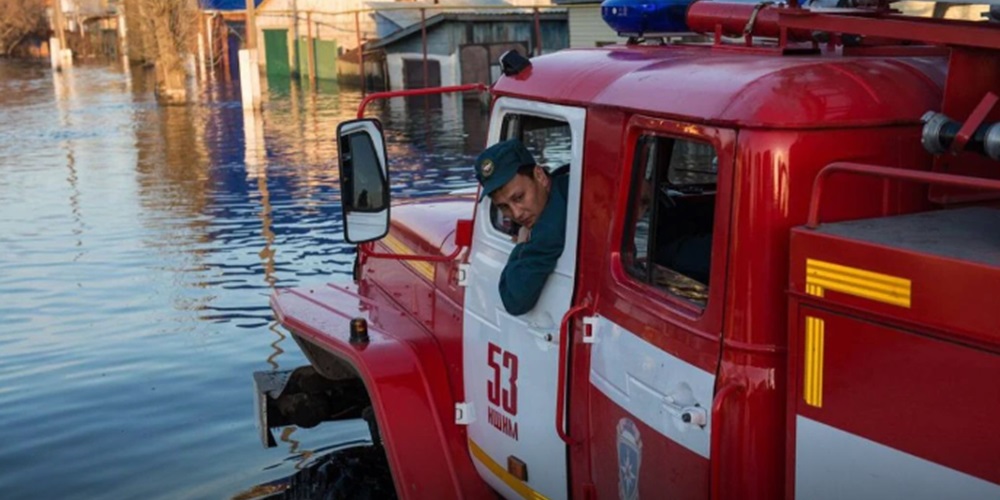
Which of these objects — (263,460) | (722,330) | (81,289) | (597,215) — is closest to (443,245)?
(597,215)

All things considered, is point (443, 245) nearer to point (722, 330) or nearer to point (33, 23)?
point (722, 330)

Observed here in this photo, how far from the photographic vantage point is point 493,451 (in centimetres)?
427

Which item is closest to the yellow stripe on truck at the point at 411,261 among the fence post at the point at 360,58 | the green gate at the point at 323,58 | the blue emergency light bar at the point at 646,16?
the blue emergency light bar at the point at 646,16

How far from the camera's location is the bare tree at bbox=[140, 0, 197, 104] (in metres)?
38.7

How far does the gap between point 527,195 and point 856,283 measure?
1.40 metres

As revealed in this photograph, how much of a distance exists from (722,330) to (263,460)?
212 inches

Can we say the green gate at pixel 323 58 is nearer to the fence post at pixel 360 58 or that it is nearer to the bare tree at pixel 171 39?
the fence post at pixel 360 58

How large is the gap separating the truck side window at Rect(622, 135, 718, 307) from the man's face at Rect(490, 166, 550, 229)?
425 millimetres

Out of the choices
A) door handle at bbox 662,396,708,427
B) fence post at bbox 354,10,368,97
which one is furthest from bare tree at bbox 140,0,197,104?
door handle at bbox 662,396,708,427

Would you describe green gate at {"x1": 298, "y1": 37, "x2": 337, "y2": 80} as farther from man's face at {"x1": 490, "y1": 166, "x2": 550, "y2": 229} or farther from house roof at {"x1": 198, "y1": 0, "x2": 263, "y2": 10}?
man's face at {"x1": 490, "y1": 166, "x2": 550, "y2": 229}

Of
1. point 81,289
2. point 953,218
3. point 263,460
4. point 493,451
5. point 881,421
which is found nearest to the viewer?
point 881,421

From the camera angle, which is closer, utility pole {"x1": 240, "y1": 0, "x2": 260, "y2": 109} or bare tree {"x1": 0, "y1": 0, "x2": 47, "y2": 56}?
utility pole {"x1": 240, "y1": 0, "x2": 260, "y2": 109}

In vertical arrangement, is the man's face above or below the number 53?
above

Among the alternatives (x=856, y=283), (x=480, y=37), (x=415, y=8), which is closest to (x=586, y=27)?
(x=480, y=37)
